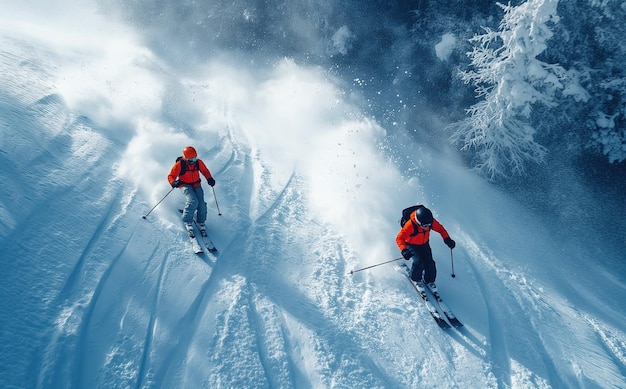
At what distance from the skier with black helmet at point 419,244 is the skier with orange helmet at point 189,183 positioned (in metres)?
A: 4.61

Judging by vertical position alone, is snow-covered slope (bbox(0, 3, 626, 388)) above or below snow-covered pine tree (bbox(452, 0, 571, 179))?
below

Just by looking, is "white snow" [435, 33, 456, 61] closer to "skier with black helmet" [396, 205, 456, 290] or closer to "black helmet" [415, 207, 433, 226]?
"skier with black helmet" [396, 205, 456, 290]

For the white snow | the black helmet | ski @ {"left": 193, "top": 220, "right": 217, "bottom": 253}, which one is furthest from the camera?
the white snow

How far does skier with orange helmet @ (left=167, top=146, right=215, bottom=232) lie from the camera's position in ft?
25.7

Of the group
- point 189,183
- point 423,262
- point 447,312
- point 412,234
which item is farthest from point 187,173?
point 447,312

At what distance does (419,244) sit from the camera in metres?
7.36

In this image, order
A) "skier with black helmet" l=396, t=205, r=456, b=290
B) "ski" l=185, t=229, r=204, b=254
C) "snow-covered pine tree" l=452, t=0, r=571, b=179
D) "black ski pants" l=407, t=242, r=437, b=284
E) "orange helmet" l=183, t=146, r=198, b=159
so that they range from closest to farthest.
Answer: "skier with black helmet" l=396, t=205, r=456, b=290 < "black ski pants" l=407, t=242, r=437, b=284 < "ski" l=185, t=229, r=204, b=254 < "orange helmet" l=183, t=146, r=198, b=159 < "snow-covered pine tree" l=452, t=0, r=571, b=179

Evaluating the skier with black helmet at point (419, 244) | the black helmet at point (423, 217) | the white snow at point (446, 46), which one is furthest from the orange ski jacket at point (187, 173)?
the white snow at point (446, 46)

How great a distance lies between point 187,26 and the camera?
22000 mm

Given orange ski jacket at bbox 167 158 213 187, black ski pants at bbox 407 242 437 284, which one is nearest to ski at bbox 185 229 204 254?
orange ski jacket at bbox 167 158 213 187

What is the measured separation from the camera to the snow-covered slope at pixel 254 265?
5.66 metres

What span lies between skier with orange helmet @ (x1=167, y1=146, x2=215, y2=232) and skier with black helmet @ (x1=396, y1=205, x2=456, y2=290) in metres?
4.61

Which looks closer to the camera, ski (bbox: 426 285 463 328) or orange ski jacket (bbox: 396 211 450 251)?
ski (bbox: 426 285 463 328)

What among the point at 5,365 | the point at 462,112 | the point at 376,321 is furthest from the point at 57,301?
the point at 462,112
